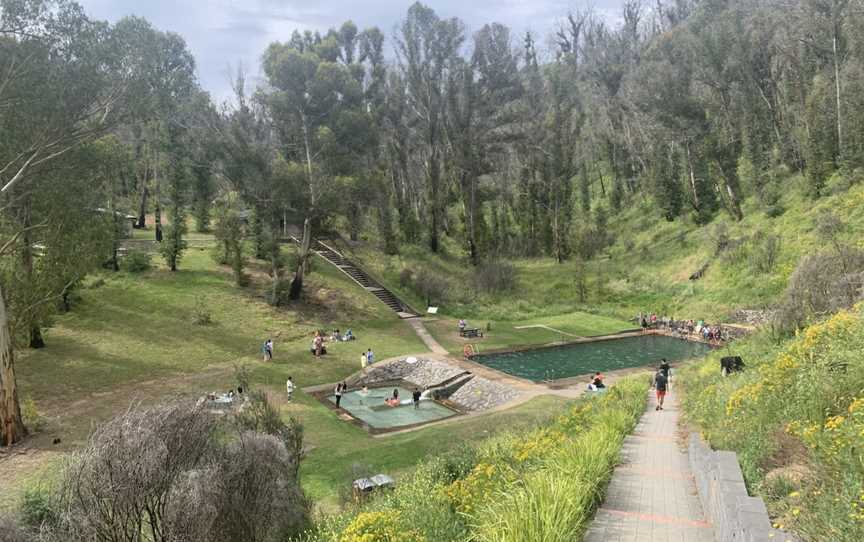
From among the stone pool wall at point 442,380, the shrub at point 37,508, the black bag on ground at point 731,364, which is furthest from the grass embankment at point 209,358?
the black bag on ground at point 731,364

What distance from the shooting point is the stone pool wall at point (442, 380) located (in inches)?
829

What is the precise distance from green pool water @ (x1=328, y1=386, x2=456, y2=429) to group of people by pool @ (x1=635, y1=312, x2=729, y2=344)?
16858 mm

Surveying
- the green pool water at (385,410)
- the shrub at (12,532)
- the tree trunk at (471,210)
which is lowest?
the green pool water at (385,410)

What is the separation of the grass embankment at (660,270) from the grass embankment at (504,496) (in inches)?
821

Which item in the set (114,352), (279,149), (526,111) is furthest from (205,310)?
(526,111)

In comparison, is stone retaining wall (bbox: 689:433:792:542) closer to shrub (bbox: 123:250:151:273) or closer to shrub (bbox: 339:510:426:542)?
shrub (bbox: 339:510:426:542)

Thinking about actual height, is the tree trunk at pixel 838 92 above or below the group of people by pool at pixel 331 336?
above

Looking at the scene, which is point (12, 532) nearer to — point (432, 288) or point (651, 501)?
point (651, 501)

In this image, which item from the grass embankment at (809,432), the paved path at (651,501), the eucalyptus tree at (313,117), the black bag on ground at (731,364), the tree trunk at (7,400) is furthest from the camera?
the eucalyptus tree at (313,117)

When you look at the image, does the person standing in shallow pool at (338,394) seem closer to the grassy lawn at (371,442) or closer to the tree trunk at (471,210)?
the grassy lawn at (371,442)

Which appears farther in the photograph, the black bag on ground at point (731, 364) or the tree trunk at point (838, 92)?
the tree trunk at point (838, 92)

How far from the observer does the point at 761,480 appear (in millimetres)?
5879

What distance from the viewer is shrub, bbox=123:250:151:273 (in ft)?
107

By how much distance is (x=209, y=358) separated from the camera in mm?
24109
